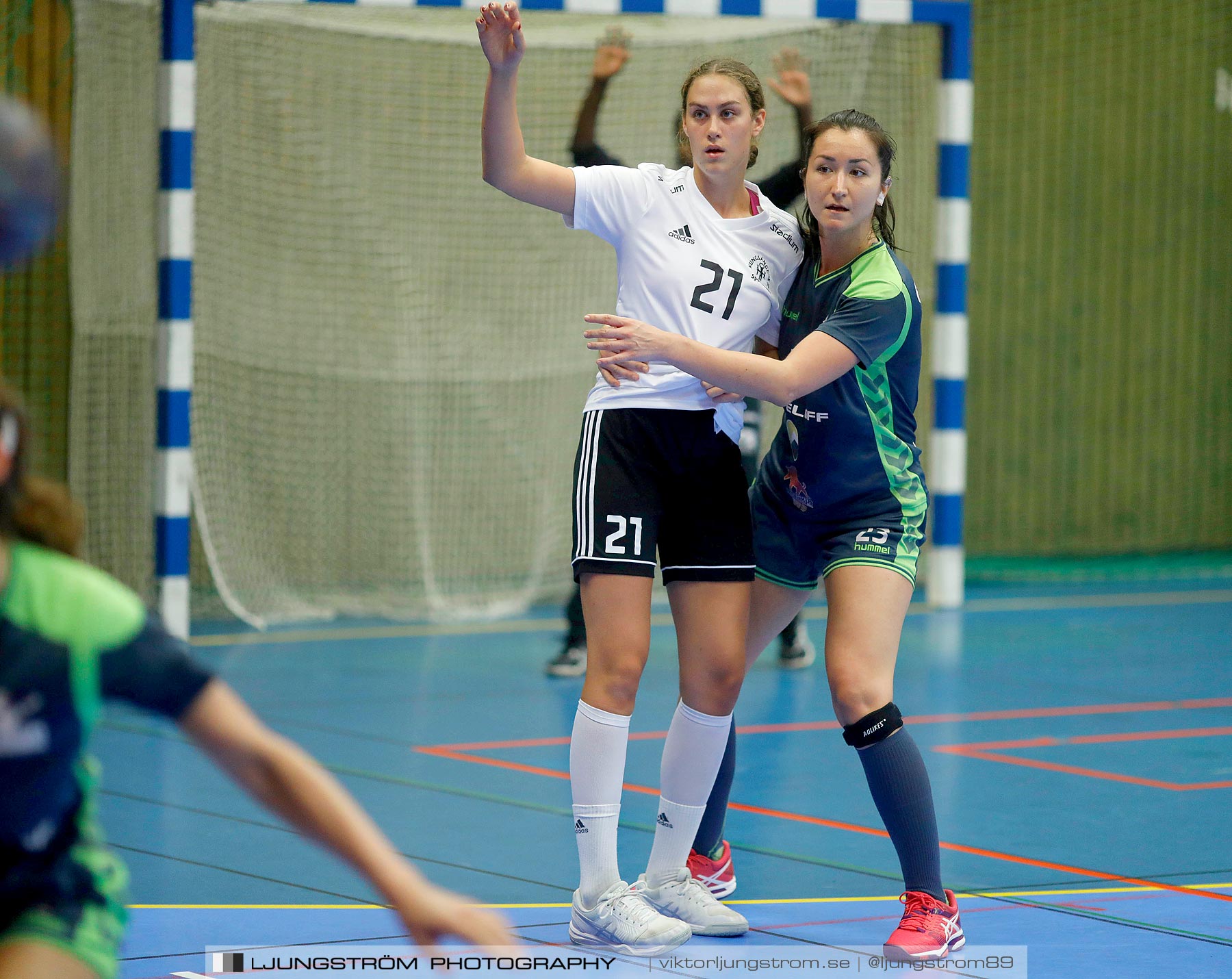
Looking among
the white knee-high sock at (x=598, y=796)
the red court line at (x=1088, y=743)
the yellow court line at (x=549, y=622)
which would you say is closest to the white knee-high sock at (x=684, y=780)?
the white knee-high sock at (x=598, y=796)

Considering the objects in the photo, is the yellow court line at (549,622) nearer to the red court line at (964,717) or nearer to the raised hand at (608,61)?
the red court line at (964,717)

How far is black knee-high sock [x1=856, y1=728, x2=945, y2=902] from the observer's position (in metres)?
3.54

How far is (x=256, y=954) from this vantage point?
135 inches

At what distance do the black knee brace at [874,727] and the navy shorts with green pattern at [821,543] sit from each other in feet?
0.99

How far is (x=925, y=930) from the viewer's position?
3.47 m

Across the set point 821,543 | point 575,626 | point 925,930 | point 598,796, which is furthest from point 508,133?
point 575,626

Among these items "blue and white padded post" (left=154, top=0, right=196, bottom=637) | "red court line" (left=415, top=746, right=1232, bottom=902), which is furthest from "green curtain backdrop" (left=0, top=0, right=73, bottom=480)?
"red court line" (left=415, top=746, right=1232, bottom=902)

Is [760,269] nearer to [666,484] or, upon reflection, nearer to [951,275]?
[666,484]

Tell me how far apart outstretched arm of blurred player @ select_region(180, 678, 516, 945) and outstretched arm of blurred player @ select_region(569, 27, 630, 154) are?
136 inches

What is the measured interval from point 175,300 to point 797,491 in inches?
195

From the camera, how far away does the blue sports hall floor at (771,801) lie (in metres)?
3.68

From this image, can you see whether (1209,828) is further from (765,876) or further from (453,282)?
(453,282)

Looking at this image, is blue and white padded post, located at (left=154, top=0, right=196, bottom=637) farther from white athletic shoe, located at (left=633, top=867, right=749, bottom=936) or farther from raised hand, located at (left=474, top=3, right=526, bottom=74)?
raised hand, located at (left=474, top=3, right=526, bottom=74)

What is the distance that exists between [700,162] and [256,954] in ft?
6.07
